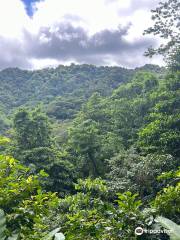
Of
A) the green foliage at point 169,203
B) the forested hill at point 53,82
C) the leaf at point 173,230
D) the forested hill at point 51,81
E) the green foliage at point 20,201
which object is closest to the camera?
the leaf at point 173,230

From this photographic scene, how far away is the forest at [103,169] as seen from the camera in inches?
113

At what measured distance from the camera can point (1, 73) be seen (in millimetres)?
113625

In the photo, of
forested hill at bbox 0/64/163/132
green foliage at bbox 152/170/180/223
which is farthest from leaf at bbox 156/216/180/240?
forested hill at bbox 0/64/163/132

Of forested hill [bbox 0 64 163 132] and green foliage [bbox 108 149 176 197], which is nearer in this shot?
green foliage [bbox 108 149 176 197]

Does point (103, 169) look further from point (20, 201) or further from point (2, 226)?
point (2, 226)

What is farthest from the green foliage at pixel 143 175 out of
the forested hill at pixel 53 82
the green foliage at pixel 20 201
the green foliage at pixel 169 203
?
the forested hill at pixel 53 82

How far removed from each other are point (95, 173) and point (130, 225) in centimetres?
2211

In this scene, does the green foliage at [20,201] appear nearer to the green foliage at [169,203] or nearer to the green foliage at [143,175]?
the green foliage at [169,203]

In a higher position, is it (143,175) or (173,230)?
(173,230)

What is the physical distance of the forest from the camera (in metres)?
2.87

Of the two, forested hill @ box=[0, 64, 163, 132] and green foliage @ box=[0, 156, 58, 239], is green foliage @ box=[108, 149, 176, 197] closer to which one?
green foliage @ box=[0, 156, 58, 239]

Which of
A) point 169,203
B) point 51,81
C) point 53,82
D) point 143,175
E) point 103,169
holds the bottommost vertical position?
point 103,169

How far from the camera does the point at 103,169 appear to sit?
25.0 metres

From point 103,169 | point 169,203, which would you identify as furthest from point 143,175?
point 169,203
